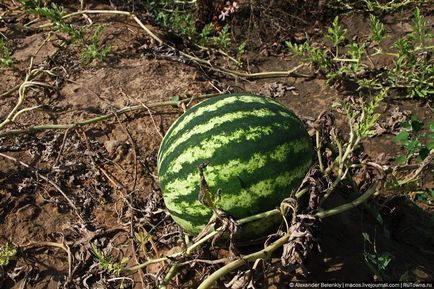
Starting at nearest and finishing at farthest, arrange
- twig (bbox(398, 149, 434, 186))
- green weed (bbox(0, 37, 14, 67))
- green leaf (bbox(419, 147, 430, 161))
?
twig (bbox(398, 149, 434, 186)) → green leaf (bbox(419, 147, 430, 161)) → green weed (bbox(0, 37, 14, 67))

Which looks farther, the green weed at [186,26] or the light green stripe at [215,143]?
the green weed at [186,26]

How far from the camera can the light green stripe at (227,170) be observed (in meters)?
2.02

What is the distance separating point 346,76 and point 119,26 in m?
2.01

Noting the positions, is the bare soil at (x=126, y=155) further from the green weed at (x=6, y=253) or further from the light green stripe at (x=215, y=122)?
the light green stripe at (x=215, y=122)

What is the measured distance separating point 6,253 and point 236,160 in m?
1.33

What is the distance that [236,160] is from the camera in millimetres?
2031

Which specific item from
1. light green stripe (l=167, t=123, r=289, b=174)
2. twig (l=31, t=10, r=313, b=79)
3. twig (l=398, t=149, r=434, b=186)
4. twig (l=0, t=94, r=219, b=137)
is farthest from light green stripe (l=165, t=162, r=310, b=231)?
twig (l=31, t=10, r=313, b=79)

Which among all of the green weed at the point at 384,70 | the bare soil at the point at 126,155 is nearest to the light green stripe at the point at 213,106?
the bare soil at the point at 126,155

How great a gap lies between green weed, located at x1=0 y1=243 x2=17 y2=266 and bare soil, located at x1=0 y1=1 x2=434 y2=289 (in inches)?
2.1

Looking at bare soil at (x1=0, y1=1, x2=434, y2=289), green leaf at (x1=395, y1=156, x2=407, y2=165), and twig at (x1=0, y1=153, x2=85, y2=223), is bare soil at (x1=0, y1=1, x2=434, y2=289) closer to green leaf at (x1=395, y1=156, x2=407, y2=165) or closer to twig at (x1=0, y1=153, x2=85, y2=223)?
twig at (x1=0, y1=153, x2=85, y2=223)

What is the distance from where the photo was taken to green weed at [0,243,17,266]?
2393mm

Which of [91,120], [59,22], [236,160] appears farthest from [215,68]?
[236,160]

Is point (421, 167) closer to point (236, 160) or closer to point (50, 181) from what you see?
point (236, 160)

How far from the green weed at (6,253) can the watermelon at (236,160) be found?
3.01 ft
